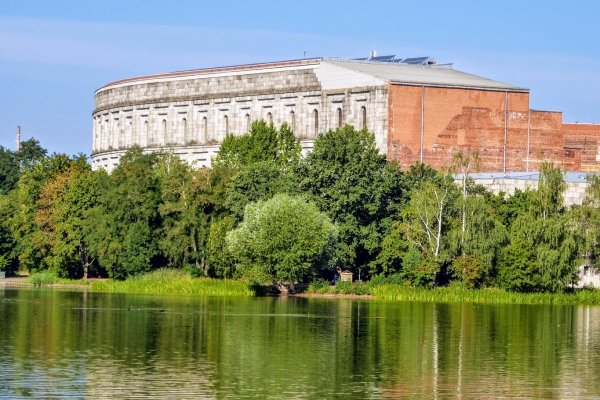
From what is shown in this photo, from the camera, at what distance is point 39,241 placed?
86.5 metres

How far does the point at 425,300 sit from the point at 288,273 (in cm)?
737

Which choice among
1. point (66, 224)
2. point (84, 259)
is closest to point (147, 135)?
point (84, 259)

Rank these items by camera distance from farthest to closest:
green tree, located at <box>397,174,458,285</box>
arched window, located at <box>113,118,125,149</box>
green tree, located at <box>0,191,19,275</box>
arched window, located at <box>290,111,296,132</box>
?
arched window, located at <box>113,118,125,149</box>, arched window, located at <box>290,111,296,132</box>, green tree, located at <box>0,191,19,275</box>, green tree, located at <box>397,174,458,285</box>

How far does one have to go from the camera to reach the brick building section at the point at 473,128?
9175cm

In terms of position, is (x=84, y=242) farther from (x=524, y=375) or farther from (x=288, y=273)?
(x=524, y=375)

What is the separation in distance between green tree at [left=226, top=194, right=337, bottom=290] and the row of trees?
0.08 m

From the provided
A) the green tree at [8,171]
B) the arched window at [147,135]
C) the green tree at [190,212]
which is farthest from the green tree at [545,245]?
the green tree at [8,171]

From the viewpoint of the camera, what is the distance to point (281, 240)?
236ft

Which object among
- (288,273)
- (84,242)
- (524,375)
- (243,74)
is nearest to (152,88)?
(243,74)

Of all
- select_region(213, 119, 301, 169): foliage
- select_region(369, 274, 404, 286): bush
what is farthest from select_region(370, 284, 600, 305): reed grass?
select_region(213, 119, 301, 169): foliage

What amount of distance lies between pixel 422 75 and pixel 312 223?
27.3 metres

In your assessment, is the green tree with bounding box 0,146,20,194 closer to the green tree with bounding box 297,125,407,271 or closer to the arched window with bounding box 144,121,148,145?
the arched window with bounding box 144,121,148,145

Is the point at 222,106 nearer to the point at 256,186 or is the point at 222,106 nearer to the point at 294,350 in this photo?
the point at 256,186

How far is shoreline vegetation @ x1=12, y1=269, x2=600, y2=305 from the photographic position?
69875 millimetres
